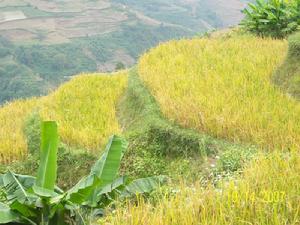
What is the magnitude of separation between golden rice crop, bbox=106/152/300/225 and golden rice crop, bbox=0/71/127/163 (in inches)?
152

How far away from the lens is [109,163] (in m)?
4.40

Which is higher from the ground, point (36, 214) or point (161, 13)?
point (36, 214)

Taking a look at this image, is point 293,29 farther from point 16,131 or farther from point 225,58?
point 16,131

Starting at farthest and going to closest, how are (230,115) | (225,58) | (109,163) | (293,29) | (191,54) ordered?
(293,29) < (191,54) < (225,58) < (230,115) < (109,163)

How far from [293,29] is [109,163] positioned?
7239 mm

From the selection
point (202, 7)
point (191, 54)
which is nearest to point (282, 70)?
point (191, 54)

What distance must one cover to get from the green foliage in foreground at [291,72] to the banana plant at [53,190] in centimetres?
353

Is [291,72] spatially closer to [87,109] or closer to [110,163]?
[87,109]

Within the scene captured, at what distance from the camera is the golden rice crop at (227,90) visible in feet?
20.1

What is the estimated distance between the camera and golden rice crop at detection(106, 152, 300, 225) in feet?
9.88

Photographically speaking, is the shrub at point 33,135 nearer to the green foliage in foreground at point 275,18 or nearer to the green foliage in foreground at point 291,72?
the green foliage in foreground at point 291,72

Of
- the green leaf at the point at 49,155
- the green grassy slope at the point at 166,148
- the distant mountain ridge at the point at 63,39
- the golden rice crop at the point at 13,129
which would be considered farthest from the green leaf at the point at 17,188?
the distant mountain ridge at the point at 63,39

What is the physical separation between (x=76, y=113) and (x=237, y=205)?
216 inches

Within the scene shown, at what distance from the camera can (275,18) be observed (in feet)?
35.2
